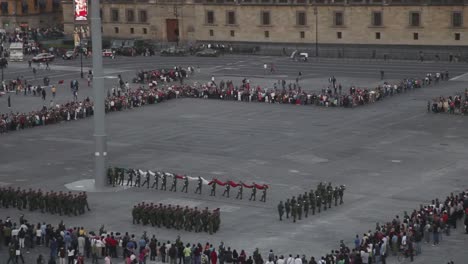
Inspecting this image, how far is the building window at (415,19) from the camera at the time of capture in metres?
137

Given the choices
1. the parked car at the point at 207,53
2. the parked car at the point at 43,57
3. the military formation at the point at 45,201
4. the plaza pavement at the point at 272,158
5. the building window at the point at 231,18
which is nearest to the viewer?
the plaza pavement at the point at 272,158

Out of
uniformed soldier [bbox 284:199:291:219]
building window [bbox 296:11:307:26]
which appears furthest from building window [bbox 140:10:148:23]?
uniformed soldier [bbox 284:199:291:219]

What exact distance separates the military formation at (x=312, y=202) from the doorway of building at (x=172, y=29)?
90.2m

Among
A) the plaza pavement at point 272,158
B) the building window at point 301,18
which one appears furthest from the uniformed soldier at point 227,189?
the building window at point 301,18

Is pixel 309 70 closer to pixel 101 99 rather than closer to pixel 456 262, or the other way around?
pixel 101 99

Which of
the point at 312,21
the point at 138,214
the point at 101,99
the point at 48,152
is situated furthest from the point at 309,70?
the point at 138,214

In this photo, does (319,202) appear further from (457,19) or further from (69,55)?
(69,55)

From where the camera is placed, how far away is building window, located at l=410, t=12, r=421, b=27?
448ft

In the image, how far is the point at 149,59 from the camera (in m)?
139

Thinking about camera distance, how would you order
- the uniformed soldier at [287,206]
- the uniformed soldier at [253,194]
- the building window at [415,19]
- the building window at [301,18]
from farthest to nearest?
1. the building window at [301,18]
2. the building window at [415,19]
3. the uniformed soldier at [253,194]
4. the uniformed soldier at [287,206]

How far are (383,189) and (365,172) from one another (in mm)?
4721

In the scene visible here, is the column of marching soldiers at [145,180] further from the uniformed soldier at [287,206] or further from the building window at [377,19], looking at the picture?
the building window at [377,19]

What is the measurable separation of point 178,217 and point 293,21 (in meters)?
88.4

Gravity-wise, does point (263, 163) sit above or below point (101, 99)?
below
